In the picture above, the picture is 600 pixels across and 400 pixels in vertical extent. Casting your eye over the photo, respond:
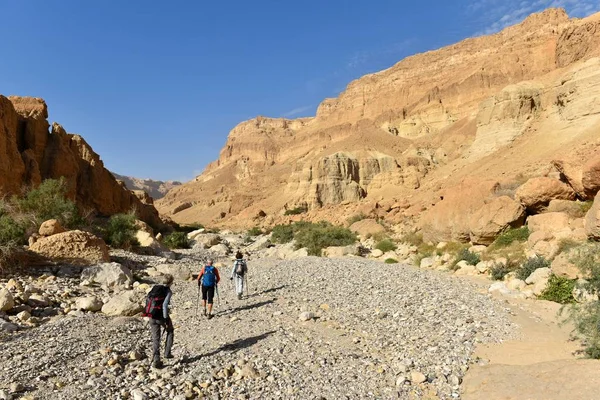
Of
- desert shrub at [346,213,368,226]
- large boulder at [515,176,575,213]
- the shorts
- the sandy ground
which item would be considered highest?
desert shrub at [346,213,368,226]

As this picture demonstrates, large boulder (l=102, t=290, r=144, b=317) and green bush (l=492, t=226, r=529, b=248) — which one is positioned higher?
green bush (l=492, t=226, r=529, b=248)

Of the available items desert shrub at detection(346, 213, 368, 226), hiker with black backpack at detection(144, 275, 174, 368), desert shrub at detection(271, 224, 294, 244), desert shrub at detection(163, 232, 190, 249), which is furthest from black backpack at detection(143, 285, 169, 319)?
desert shrub at detection(346, 213, 368, 226)

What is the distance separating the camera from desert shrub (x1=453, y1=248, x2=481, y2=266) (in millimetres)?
15134

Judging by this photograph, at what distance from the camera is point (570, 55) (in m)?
50.1

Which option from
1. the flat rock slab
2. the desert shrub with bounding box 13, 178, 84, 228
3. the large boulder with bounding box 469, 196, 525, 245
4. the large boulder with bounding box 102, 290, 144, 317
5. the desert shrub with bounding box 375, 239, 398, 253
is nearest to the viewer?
the flat rock slab

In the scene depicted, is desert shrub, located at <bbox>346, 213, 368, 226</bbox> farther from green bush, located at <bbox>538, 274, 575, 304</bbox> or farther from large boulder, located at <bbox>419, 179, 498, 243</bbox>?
green bush, located at <bbox>538, 274, 575, 304</bbox>

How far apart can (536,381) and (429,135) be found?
2903 inches

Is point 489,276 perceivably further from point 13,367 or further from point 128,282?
point 13,367

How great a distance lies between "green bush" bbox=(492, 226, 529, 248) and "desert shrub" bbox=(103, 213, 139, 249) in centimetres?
1827

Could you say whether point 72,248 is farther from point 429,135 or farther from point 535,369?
point 429,135

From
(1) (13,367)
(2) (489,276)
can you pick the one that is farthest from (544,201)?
(1) (13,367)

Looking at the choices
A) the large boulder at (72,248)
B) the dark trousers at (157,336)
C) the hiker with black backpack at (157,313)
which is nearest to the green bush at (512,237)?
the dark trousers at (157,336)

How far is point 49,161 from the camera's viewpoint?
3225 cm

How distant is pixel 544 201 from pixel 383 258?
7.74 metres
